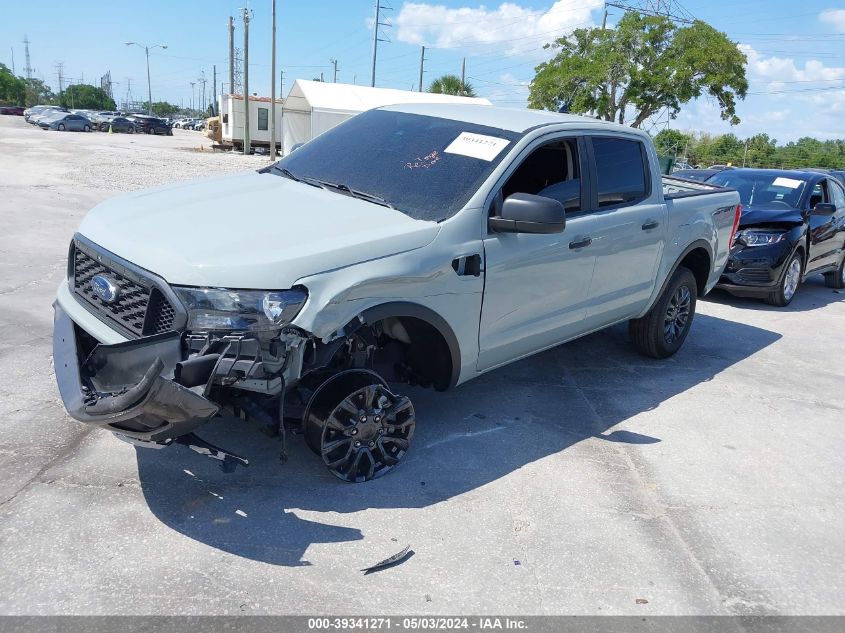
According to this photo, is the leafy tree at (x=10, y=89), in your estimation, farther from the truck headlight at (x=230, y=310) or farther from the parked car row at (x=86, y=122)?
the truck headlight at (x=230, y=310)

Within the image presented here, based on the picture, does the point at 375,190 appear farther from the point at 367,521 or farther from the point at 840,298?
the point at 840,298

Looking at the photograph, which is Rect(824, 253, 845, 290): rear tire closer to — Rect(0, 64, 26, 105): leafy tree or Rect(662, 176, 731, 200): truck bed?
Rect(662, 176, 731, 200): truck bed

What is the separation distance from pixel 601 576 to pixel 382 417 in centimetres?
133

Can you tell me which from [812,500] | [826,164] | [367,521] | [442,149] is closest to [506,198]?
[442,149]

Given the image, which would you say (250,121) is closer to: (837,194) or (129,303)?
(837,194)

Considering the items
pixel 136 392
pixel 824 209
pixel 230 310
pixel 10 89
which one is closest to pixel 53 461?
pixel 136 392

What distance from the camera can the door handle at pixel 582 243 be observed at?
453 cm

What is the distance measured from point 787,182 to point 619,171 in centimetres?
576

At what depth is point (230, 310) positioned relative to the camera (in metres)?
3.02

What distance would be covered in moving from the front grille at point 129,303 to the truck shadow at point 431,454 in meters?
0.90

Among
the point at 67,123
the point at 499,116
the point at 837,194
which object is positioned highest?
the point at 499,116

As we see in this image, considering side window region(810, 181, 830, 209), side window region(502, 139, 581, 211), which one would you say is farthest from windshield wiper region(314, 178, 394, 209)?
side window region(810, 181, 830, 209)

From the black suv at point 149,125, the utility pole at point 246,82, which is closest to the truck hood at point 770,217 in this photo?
the utility pole at point 246,82

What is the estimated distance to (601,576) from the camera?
10.4 feet
